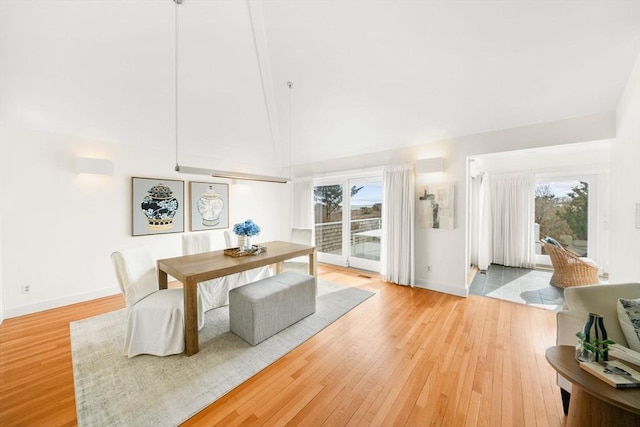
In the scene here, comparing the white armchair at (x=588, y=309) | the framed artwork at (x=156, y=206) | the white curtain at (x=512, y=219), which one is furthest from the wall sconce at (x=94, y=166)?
Result: the white curtain at (x=512, y=219)

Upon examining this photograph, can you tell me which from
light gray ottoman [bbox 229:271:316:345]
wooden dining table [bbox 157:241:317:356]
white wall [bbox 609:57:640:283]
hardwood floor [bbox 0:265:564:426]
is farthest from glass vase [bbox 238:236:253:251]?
white wall [bbox 609:57:640:283]

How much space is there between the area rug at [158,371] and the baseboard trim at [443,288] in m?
1.89

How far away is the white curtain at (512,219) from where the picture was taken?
491cm

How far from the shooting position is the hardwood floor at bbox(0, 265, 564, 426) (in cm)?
152

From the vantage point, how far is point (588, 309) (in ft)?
4.97

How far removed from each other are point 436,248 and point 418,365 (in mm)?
2209

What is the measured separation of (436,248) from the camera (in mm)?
3793

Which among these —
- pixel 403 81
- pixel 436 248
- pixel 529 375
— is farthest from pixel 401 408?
pixel 403 81

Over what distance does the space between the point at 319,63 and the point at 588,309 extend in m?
3.46

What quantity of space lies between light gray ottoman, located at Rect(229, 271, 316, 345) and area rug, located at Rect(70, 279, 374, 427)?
9cm

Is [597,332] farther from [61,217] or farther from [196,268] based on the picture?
[61,217]

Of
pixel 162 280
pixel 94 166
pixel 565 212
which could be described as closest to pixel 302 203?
pixel 162 280

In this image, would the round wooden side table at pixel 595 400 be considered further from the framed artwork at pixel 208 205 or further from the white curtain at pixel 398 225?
the framed artwork at pixel 208 205

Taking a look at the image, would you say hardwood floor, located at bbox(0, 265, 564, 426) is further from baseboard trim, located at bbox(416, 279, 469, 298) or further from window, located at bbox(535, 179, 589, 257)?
window, located at bbox(535, 179, 589, 257)
